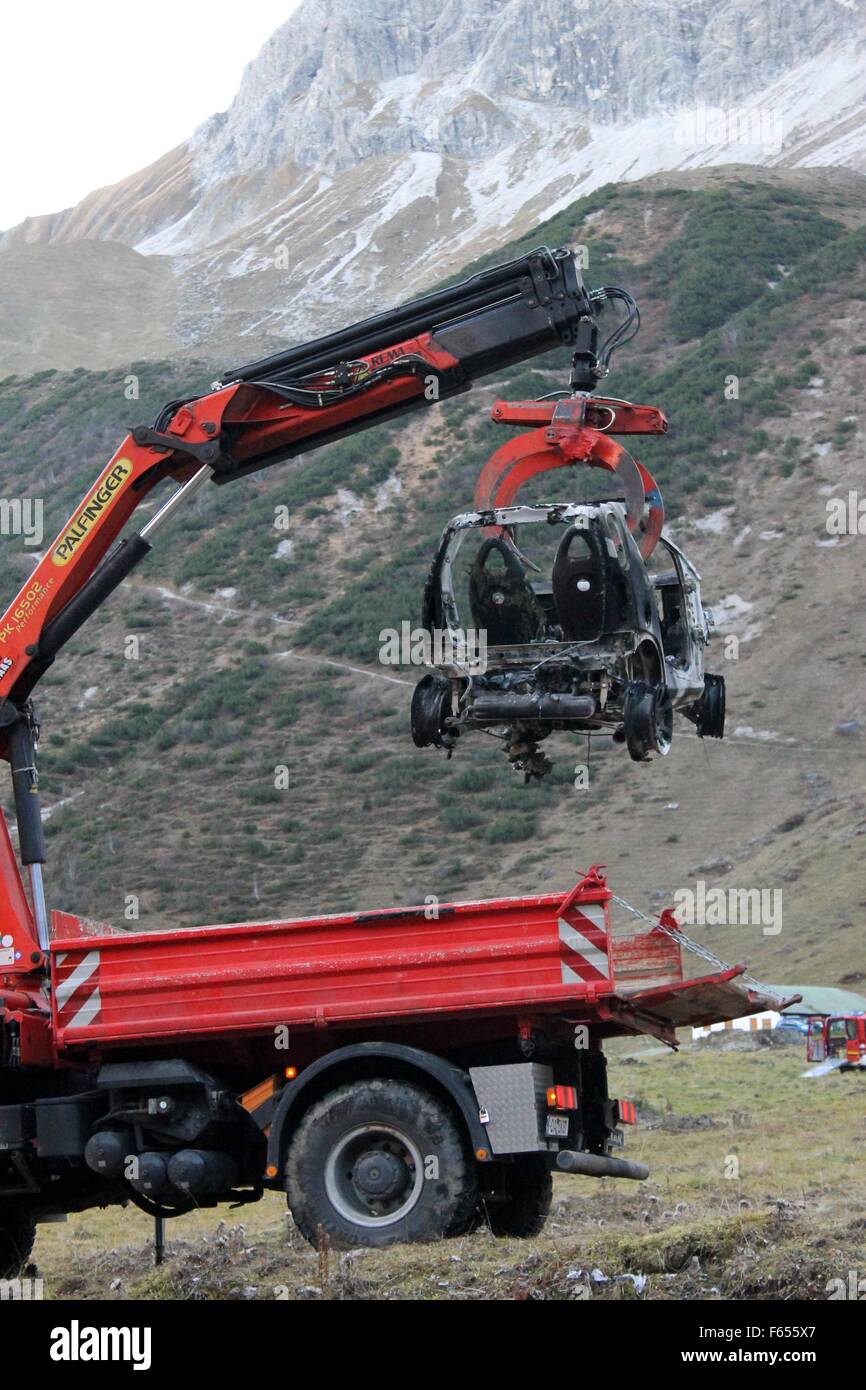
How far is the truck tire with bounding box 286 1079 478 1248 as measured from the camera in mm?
10438

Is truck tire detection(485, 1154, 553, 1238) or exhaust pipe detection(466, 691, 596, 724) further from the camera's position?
exhaust pipe detection(466, 691, 596, 724)

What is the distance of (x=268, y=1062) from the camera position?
1154cm

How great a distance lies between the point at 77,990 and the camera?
11.4 meters

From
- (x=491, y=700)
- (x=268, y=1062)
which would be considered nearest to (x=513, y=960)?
(x=268, y=1062)

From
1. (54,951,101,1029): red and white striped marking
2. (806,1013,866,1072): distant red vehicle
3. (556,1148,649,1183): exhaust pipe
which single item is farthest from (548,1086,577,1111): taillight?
(806,1013,866,1072): distant red vehicle

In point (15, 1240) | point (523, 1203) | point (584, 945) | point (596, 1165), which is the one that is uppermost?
point (584, 945)

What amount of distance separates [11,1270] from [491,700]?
5410 millimetres

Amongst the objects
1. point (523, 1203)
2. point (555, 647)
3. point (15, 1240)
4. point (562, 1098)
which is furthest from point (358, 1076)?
point (555, 647)

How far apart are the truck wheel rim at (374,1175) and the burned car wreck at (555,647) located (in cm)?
392

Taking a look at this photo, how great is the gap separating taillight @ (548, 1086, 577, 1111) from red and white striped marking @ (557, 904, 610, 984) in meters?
0.70

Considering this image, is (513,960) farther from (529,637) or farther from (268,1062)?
(529,637)

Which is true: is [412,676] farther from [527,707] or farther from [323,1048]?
[323,1048]

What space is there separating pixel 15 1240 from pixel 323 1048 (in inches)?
122

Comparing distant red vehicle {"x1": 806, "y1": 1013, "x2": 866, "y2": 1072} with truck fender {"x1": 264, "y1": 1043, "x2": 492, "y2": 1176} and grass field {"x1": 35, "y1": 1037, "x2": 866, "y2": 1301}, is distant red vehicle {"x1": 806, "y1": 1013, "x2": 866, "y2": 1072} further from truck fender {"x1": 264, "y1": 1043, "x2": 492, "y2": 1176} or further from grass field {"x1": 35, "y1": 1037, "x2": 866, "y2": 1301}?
truck fender {"x1": 264, "y1": 1043, "x2": 492, "y2": 1176}
